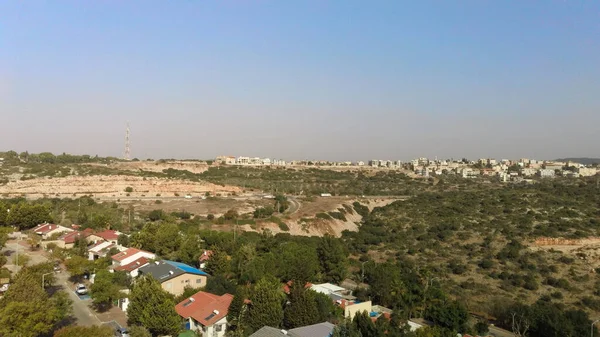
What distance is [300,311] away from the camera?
2288cm

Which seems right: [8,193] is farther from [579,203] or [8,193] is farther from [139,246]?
[579,203]

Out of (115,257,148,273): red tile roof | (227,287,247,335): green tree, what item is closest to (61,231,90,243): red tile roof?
(115,257,148,273): red tile roof

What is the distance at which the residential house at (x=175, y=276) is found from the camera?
28.8m

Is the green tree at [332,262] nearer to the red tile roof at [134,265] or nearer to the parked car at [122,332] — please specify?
the red tile roof at [134,265]

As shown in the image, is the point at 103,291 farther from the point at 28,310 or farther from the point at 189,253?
Result: the point at 189,253

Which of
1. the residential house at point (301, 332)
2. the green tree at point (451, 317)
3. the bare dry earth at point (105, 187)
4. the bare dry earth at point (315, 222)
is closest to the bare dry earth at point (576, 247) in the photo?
the bare dry earth at point (315, 222)

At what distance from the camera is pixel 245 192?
295 ft

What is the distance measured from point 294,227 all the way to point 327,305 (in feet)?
112

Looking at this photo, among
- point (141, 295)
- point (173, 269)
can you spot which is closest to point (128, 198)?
point (173, 269)

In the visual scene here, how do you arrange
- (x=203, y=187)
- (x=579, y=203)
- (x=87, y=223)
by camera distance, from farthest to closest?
1. (x=203, y=187)
2. (x=579, y=203)
3. (x=87, y=223)

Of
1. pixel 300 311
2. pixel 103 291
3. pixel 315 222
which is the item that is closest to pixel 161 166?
pixel 315 222

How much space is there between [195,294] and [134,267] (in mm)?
7735

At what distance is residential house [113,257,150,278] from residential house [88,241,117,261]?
5605 millimetres

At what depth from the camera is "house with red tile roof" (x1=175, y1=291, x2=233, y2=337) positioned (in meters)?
23.4
